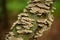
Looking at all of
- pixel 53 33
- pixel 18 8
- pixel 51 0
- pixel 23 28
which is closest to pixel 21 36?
pixel 23 28

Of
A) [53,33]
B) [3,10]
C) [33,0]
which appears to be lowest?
[53,33]

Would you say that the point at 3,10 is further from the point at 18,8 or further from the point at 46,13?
the point at 46,13

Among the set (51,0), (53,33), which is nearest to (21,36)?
(51,0)

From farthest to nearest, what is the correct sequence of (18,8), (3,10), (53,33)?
1. (18,8)
2. (3,10)
3. (53,33)

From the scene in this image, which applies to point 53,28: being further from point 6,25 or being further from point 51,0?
point 51,0

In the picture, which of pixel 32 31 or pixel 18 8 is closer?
pixel 32 31

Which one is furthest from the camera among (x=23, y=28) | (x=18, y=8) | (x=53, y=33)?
(x=18, y=8)

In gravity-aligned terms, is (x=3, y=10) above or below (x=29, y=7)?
above
